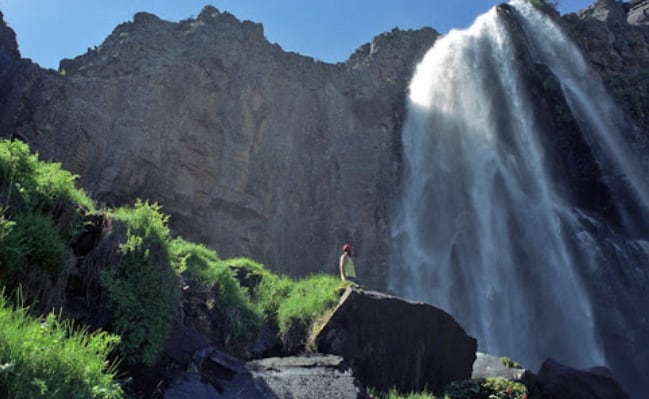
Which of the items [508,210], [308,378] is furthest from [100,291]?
[508,210]

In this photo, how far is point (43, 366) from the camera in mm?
4273

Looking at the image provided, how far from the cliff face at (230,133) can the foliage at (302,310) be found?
12.2 m

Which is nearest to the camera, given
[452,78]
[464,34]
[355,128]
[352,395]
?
[352,395]

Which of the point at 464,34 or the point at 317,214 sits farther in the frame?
the point at 464,34

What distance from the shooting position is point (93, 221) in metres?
7.46

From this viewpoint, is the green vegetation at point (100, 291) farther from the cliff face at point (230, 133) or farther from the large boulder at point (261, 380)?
the cliff face at point (230, 133)

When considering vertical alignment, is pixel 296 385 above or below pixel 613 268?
below

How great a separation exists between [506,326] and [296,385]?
54.6 feet

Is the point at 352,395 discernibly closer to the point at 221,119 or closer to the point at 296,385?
the point at 296,385

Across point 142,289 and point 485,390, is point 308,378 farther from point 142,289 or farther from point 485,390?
point 485,390

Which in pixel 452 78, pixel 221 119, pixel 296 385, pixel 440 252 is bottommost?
pixel 296 385

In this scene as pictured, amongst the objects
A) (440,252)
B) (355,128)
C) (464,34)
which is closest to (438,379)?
(440,252)

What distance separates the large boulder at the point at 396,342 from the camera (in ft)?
32.4

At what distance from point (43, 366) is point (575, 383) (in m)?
13.1
